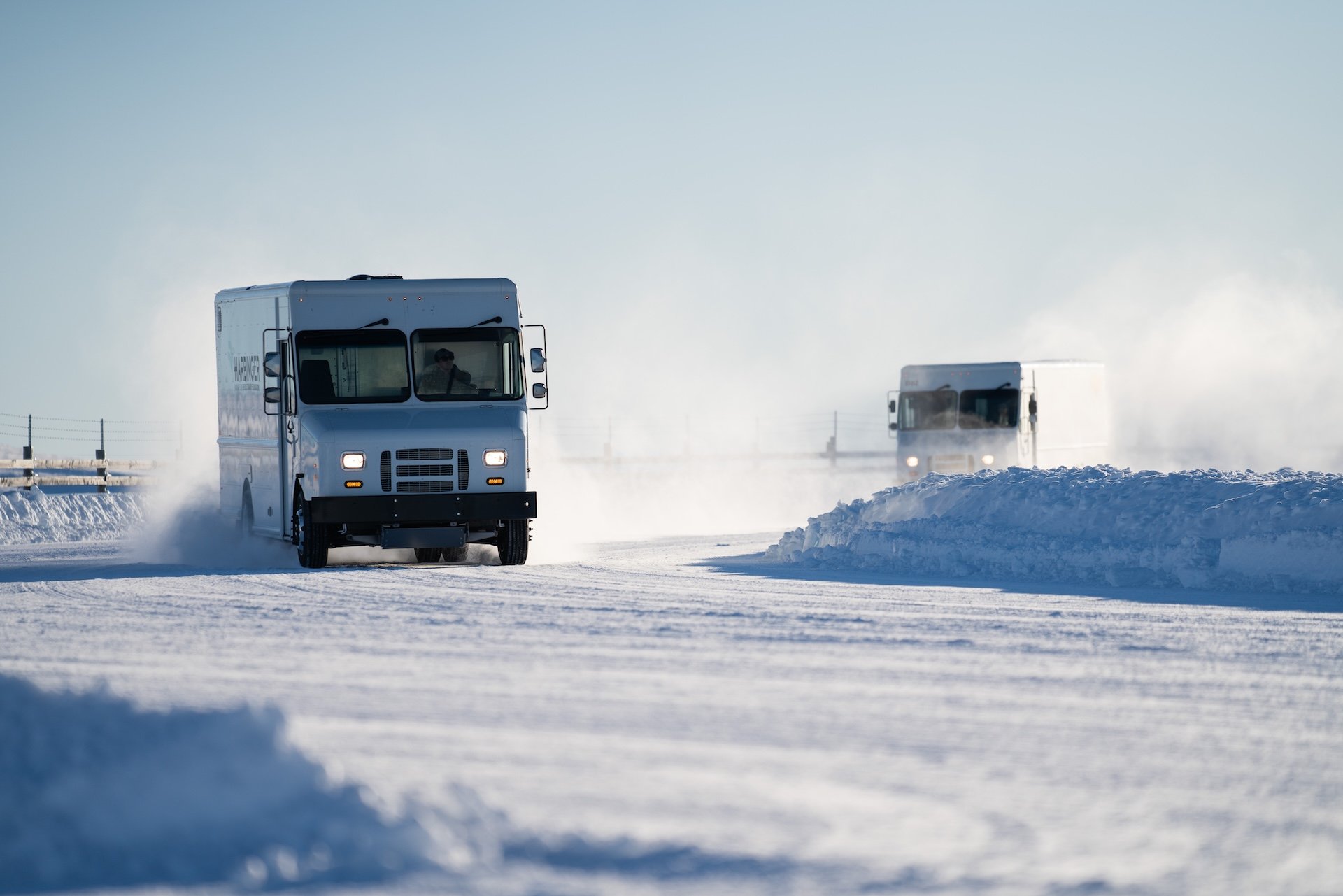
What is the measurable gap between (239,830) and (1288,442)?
2208 inches

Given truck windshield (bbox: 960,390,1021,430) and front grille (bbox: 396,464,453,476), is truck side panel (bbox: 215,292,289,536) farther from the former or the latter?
truck windshield (bbox: 960,390,1021,430)

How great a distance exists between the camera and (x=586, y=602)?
15.0 metres

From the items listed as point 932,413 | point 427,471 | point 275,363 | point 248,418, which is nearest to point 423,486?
point 427,471

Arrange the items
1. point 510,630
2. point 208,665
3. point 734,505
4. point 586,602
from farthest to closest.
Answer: point 734,505
point 586,602
point 510,630
point 208,665

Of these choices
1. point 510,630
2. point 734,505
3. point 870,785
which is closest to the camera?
point 870,785

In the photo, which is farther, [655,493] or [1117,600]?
[655,493]

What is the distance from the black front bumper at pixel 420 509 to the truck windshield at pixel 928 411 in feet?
52.5

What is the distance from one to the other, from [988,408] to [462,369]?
16.1 meters

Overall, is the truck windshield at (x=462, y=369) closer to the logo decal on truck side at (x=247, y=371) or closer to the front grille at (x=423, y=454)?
the front grille at (x=423, y=454)

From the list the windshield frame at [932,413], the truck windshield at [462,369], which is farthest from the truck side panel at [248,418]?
the windshield frame at [932,413]

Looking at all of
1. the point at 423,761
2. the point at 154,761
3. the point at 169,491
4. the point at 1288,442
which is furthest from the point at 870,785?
the point at 1288,442

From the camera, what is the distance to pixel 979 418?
1308 inches

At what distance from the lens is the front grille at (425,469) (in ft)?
61.1

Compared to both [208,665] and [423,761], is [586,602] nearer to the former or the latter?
[208,665]
